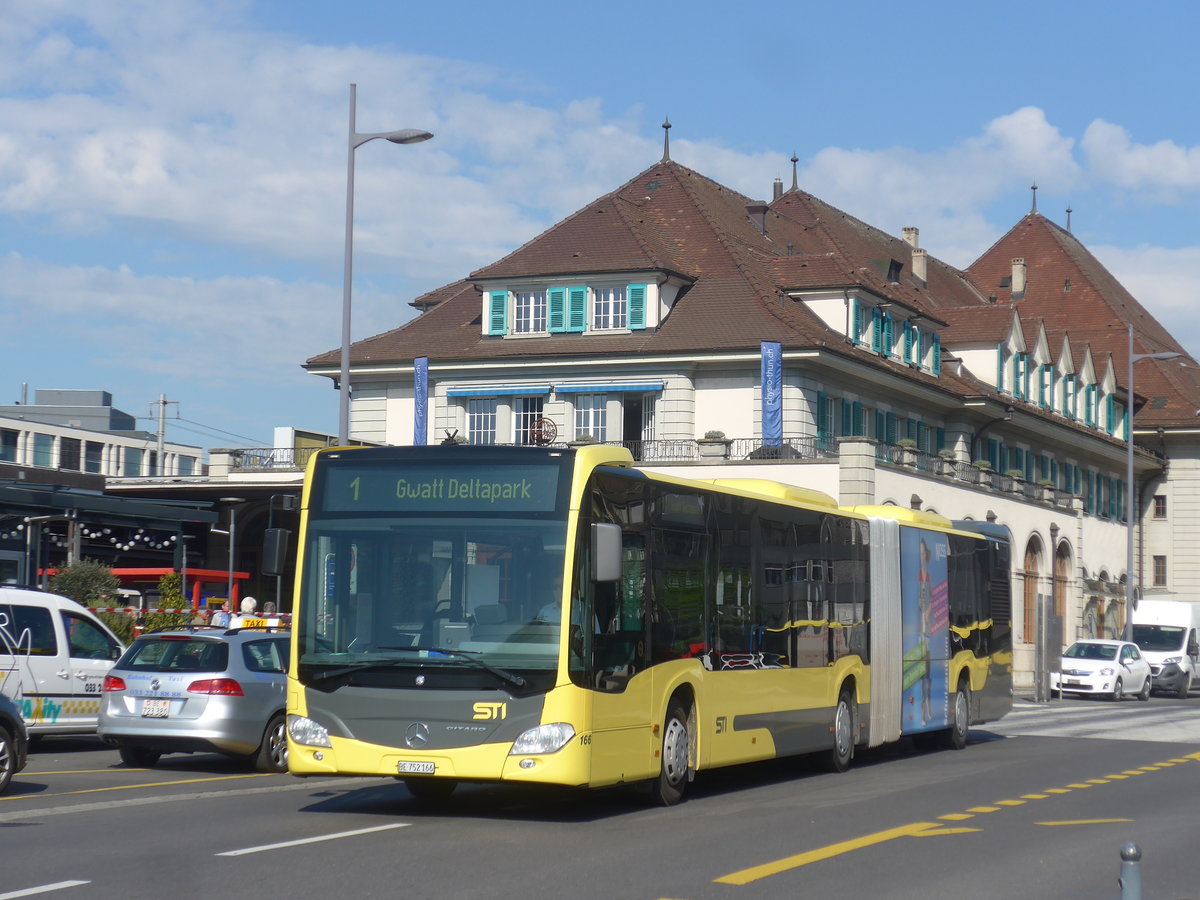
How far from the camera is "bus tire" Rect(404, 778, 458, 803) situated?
1533 centimetres

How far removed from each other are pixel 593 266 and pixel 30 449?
50930 mm

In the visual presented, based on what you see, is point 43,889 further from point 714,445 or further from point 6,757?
point 714,445

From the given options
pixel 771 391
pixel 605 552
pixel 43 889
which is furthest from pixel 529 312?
pixel 43 889

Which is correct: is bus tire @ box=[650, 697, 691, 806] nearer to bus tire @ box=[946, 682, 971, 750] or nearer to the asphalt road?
the asphalt road

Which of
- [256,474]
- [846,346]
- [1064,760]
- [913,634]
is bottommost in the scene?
[1064,760]

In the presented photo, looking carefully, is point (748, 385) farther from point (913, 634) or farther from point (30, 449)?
point (30, 449)

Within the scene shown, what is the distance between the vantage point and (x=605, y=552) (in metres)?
13.5

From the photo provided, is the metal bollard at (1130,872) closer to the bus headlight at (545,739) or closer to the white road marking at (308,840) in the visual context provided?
the white road marking at (308,840)

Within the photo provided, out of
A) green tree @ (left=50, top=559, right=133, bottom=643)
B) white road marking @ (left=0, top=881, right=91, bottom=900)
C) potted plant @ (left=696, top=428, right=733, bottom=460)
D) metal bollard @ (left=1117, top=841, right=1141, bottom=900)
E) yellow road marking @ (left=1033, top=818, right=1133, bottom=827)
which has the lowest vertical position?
yellow road marking @ (left=1033, top=818, right=1133, bottom=827)

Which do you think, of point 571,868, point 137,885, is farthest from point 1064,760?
point 137,885

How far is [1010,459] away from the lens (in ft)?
207

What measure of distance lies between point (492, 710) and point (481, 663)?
0.37 metres

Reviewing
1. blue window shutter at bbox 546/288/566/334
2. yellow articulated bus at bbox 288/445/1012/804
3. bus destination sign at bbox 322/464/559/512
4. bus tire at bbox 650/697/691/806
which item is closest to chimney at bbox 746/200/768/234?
blue window shutter at bbox 546/288/566/334

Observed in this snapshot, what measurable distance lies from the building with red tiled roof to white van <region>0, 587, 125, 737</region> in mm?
24670
